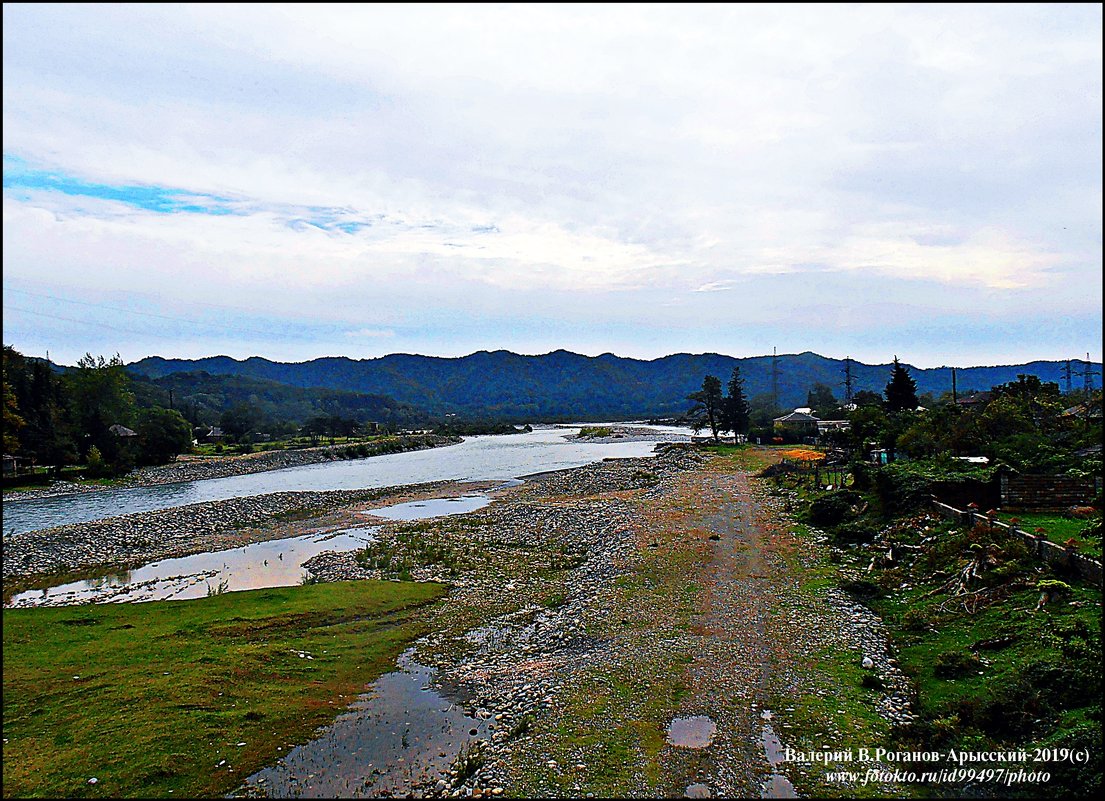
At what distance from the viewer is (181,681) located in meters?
11.5

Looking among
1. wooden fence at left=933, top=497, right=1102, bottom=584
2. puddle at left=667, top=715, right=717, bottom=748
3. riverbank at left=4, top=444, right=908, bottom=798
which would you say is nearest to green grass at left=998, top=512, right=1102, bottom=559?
wooden fence at left=933, top=497, right=1102, bottom=584

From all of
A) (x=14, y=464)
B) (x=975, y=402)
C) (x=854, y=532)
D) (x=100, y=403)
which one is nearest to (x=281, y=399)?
(x=100, y=403)

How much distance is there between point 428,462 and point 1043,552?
61.7 meters

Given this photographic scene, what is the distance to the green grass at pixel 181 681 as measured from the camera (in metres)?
8.82

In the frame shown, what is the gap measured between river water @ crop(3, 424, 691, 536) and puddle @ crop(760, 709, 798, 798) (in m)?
33.3

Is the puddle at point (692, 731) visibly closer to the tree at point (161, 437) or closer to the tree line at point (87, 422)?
the tree line at point (87, 422)

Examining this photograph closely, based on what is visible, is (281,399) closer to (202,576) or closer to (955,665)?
(202,576)

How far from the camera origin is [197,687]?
11211mm

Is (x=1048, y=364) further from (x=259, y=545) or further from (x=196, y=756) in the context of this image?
(x=196, y=756)

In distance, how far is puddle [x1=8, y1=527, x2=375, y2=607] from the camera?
19.2 meters

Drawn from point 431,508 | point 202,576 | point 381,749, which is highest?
point 381,749

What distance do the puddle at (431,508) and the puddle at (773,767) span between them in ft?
82.9

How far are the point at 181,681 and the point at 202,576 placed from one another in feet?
38.4

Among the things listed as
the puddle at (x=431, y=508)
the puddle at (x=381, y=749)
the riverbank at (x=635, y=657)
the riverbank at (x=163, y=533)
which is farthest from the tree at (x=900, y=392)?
the puddle at (x=381, y=749)
